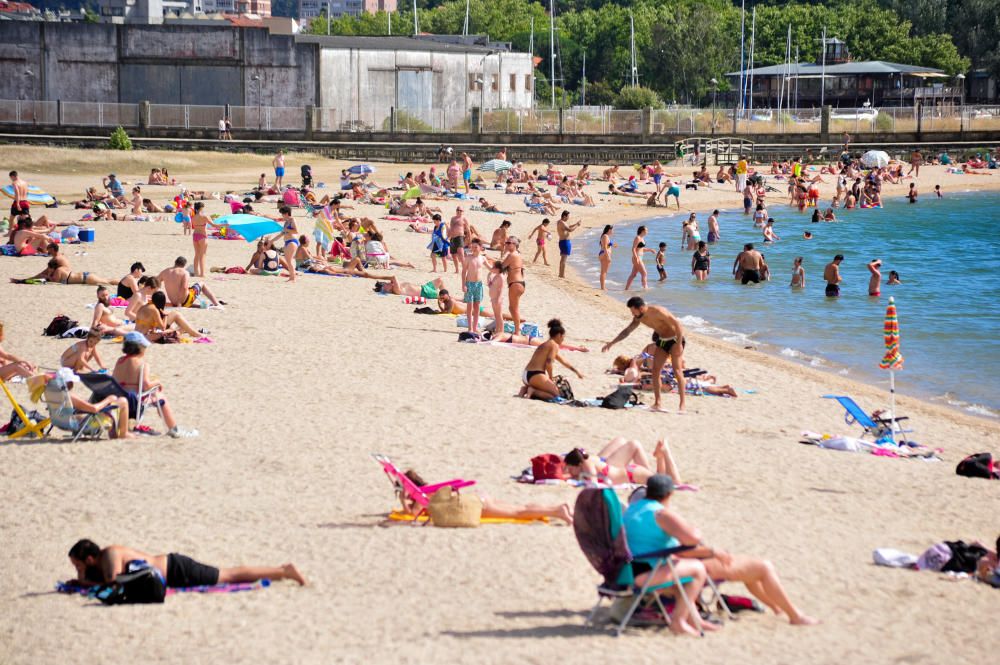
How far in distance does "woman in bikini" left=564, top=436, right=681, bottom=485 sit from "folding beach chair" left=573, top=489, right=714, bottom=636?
2509 millimetres

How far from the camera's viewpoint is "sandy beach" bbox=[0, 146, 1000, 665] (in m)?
7.30

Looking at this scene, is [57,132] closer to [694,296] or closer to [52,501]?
[694,296]

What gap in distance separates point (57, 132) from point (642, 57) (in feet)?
154

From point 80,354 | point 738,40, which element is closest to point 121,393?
point 80,354

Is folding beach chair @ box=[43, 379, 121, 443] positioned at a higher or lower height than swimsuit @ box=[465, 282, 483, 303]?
lower

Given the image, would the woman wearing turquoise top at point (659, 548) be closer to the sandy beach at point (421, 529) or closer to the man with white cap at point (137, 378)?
the sandy beach at point (421, 529)

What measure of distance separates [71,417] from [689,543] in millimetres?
6131

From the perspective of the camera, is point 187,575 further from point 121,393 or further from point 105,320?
point 105,320

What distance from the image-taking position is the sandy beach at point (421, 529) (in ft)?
24.0

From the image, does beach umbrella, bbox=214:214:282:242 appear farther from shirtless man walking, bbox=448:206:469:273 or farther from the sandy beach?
the sandy beach

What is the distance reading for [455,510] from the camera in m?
9.12

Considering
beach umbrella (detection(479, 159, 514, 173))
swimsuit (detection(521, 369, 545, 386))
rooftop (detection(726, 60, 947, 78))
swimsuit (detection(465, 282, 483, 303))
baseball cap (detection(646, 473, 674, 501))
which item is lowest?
swimsuit (detection(521, 369, 545, 386))

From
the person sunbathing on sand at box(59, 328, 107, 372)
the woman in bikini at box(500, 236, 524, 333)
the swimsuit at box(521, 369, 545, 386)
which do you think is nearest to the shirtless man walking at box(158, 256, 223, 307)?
the woman in bikini at box(500, 236, 524, 333)

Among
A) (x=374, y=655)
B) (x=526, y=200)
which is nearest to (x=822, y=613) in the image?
(x=374, y=655)
